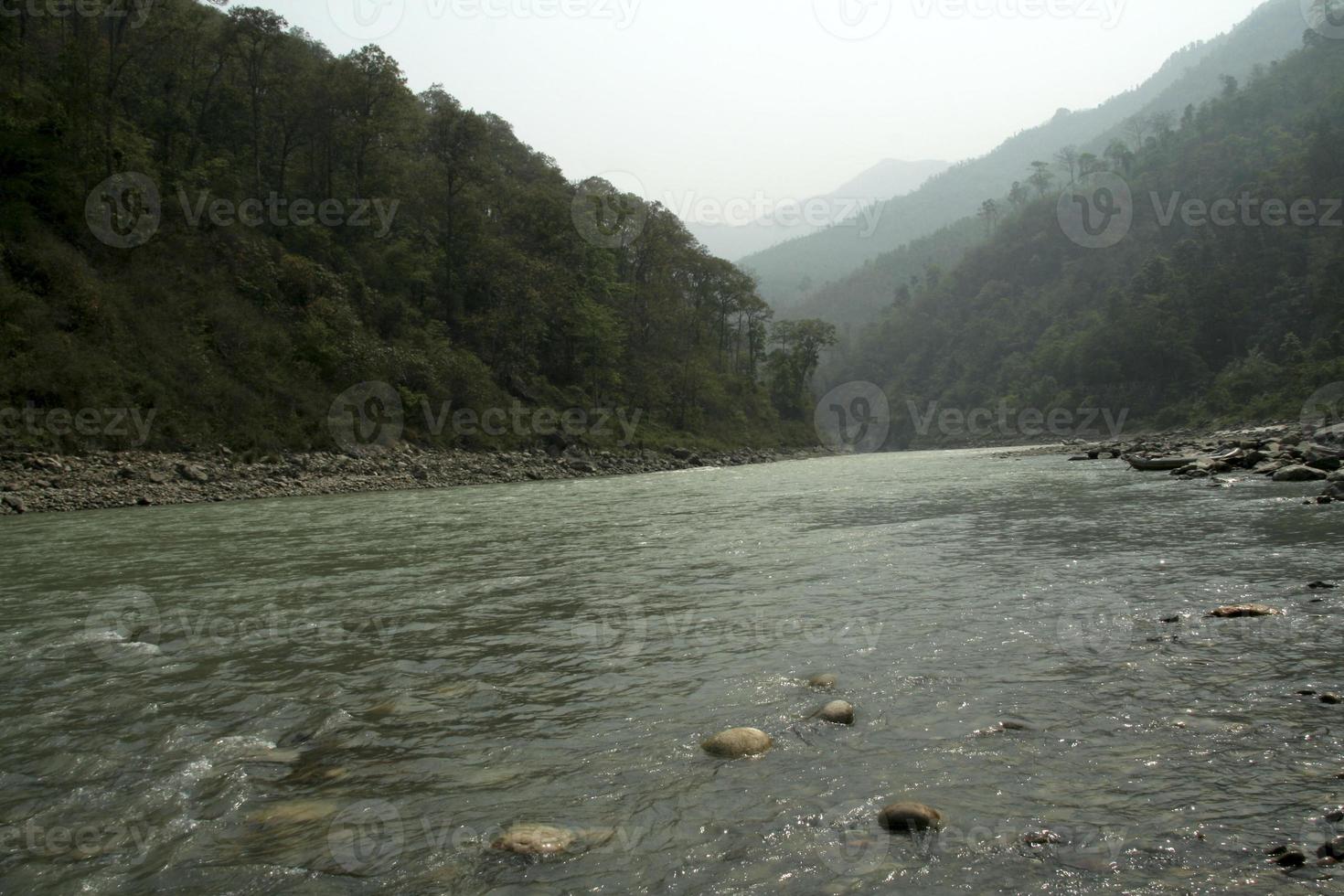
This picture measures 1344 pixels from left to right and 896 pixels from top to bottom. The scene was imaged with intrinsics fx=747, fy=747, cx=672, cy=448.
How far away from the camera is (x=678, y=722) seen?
389 centimetres

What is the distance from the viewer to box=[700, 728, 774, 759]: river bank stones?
137 inches

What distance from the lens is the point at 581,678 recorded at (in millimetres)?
4719

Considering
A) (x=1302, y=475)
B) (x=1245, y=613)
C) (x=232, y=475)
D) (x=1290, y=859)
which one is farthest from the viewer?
(x=232, y=475)

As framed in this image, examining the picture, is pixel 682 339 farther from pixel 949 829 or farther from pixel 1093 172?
pixel 1093 172

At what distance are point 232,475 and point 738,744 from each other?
23.1m

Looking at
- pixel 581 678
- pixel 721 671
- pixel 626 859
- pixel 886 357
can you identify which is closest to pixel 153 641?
pixel 581 678

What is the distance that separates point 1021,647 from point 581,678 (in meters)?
2.90

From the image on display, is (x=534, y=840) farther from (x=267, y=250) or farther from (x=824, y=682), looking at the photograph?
(x=267, y=250)

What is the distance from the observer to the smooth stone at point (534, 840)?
8.77ft

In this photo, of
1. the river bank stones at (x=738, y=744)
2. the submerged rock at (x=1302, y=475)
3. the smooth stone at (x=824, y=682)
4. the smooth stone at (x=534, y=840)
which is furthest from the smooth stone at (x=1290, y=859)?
the submerged rock at (x=1302, y=475)

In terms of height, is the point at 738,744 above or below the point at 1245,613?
above

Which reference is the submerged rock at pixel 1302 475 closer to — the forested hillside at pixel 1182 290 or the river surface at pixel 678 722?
the river surface at pixel 678 722

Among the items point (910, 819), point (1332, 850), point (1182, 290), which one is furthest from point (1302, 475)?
point (1182, 290)

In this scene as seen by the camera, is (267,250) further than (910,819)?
Yes
